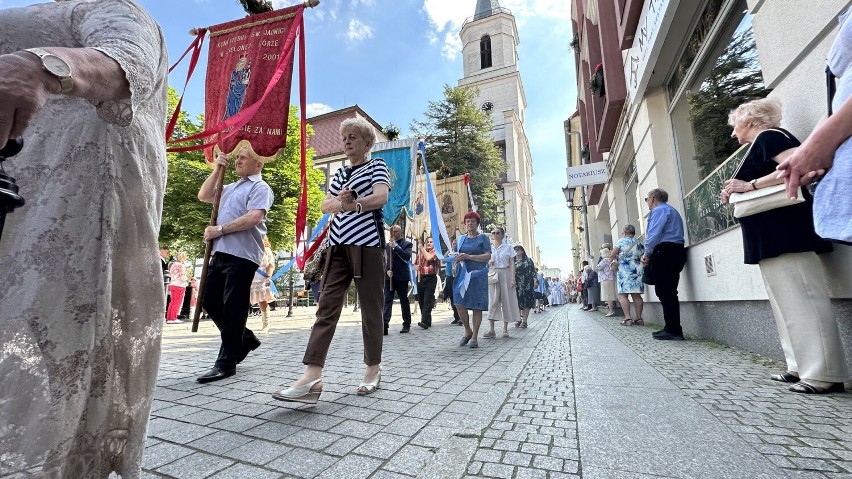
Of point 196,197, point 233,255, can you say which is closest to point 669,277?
point 233,255

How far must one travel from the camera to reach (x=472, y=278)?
5.91m

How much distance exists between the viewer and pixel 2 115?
83 centimetres

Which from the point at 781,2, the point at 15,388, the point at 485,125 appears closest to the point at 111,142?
the point at 15,388

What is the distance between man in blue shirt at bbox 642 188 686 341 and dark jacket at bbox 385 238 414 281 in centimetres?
420

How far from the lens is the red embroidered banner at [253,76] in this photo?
3.65m

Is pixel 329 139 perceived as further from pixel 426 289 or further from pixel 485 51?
pixel 426 289

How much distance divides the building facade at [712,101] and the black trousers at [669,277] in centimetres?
25

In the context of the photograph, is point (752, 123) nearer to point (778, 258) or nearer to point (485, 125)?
point (778, 258)

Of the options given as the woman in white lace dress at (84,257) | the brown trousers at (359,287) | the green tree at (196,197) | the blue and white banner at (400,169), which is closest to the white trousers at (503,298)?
the brown trousers at (359,287)

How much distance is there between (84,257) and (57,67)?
0.57m

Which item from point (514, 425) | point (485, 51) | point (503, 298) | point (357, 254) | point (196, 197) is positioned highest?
point (485, 51)

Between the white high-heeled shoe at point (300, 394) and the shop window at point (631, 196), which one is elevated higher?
the shop window at point (631, 196)

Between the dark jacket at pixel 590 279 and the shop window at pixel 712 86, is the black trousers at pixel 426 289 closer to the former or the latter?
the shop window at pixel 712 86

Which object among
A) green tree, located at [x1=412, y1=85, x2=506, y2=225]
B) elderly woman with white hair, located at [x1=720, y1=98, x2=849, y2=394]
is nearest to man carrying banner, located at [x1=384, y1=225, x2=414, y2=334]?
elderly woman with white hair, located at [x1=720, y1=98, x2=849, y2=394]
